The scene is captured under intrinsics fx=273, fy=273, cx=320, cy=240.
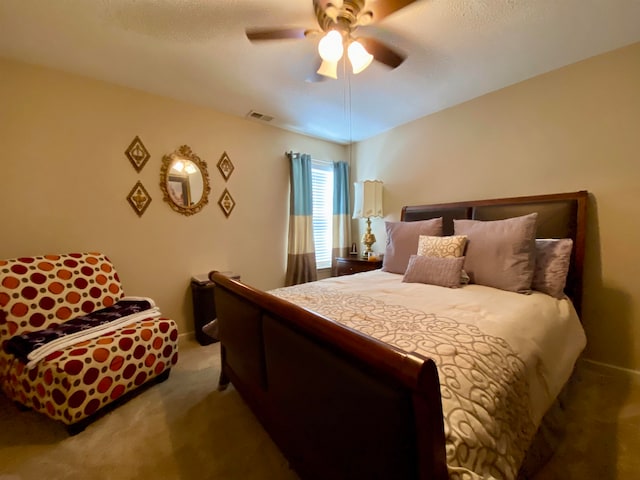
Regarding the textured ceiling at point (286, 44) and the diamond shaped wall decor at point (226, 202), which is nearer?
the textured ceiling at point (286, 44)

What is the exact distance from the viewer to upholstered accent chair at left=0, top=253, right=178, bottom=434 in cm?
151

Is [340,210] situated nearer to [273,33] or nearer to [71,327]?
[273,33]

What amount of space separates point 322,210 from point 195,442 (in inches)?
117

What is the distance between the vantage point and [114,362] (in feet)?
5.47

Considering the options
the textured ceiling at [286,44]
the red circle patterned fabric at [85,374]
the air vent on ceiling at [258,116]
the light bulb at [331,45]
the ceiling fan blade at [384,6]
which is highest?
the textured ceiling at [286,44]

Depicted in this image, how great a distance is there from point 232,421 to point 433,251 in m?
1.83

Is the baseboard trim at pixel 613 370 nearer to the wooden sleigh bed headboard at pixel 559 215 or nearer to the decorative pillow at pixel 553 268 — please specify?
the wooden sleigh bed headboard at pixel 559 215

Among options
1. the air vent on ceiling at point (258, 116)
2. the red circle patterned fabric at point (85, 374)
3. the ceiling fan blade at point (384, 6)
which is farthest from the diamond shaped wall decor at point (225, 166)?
the ceiling fan blade at point (384, 6)

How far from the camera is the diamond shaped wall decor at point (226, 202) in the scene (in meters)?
3.03

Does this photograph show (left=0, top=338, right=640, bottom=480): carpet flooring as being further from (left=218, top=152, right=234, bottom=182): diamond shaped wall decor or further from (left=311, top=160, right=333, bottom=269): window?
(left=311, top=160, right=333, bottom=269): window

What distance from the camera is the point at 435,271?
204 cm

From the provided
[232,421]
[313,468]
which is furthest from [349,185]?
[313,468]

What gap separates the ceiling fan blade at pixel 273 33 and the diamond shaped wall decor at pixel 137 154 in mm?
1627

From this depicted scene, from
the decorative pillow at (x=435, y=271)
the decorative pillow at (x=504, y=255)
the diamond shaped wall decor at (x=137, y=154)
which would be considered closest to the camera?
the decorative pillow at (x=504, y=255)
